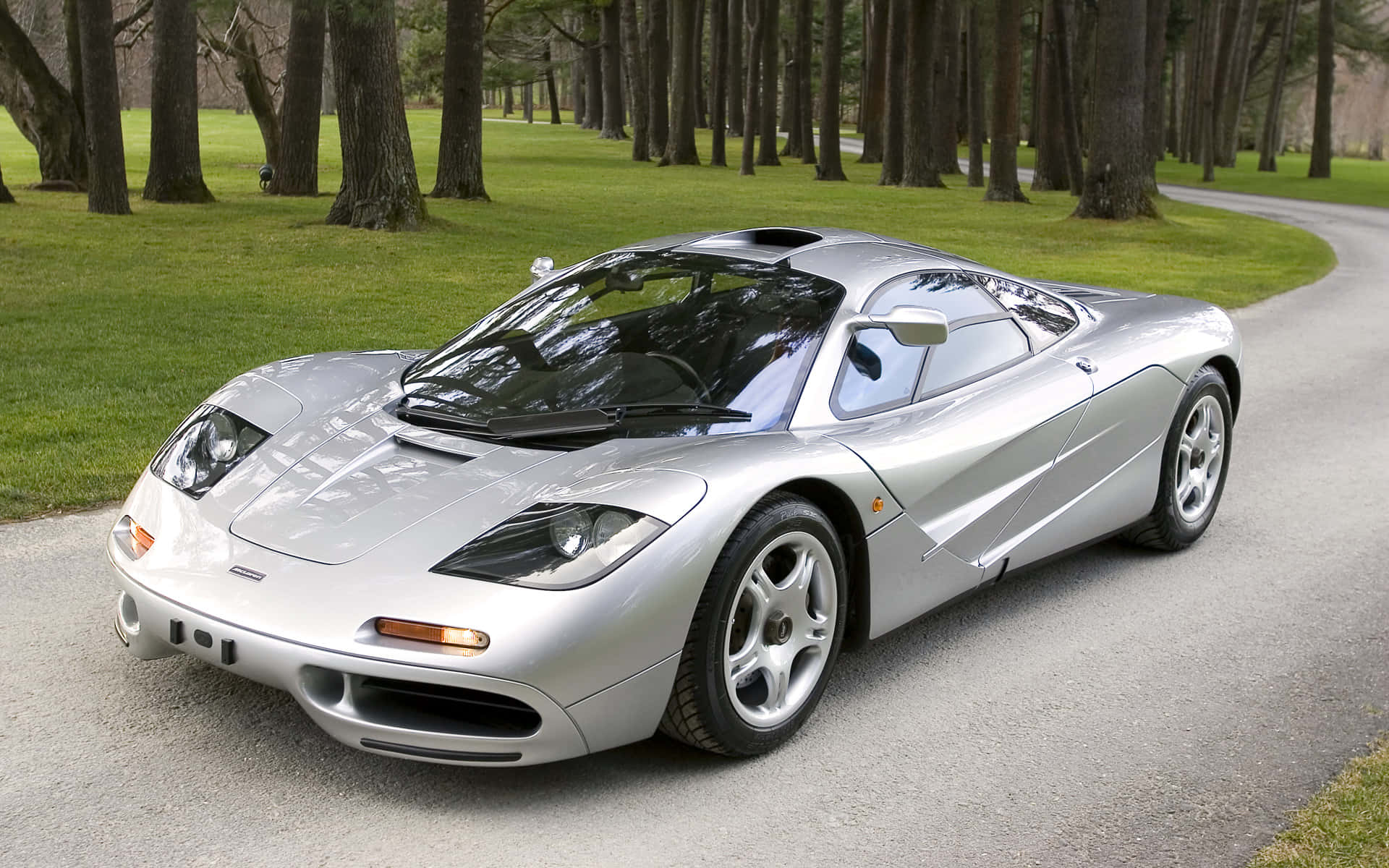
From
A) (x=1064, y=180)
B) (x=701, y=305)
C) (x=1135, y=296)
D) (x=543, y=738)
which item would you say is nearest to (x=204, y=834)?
(x=543, y=738)

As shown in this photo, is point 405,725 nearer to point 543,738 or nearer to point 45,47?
point 543,738

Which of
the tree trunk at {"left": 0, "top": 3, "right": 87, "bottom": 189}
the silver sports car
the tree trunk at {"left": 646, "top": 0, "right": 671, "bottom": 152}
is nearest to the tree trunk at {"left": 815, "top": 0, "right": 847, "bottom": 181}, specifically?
the tree trunk at {"left": 646, "top": 0, "right": 671, "bottom": 152}

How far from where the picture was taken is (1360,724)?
386 cm

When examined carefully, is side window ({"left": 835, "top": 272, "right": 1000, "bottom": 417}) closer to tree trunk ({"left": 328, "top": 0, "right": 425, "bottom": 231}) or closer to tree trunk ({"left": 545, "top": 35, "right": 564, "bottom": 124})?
tree trunk ({"left": 328, "top": 0, "right": 425, "bottom": 231})

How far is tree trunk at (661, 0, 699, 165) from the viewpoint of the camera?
3688 centimetres

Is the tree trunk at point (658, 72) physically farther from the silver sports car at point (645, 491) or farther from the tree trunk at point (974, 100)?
the silver sports car at point (645, 491)

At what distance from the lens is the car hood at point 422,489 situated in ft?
10.9

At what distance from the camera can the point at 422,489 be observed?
3506 mm

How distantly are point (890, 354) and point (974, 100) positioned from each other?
116 ft

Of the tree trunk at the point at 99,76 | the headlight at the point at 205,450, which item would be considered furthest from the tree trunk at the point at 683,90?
the headlight at the point at 205,450

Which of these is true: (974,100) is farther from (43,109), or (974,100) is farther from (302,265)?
(302,265)

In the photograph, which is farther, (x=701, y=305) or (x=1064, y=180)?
(x=1064, y=180)

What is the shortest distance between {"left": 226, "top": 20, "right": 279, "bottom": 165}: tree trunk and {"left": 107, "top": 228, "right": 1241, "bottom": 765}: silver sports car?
21999mm

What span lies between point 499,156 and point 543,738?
124 ft
